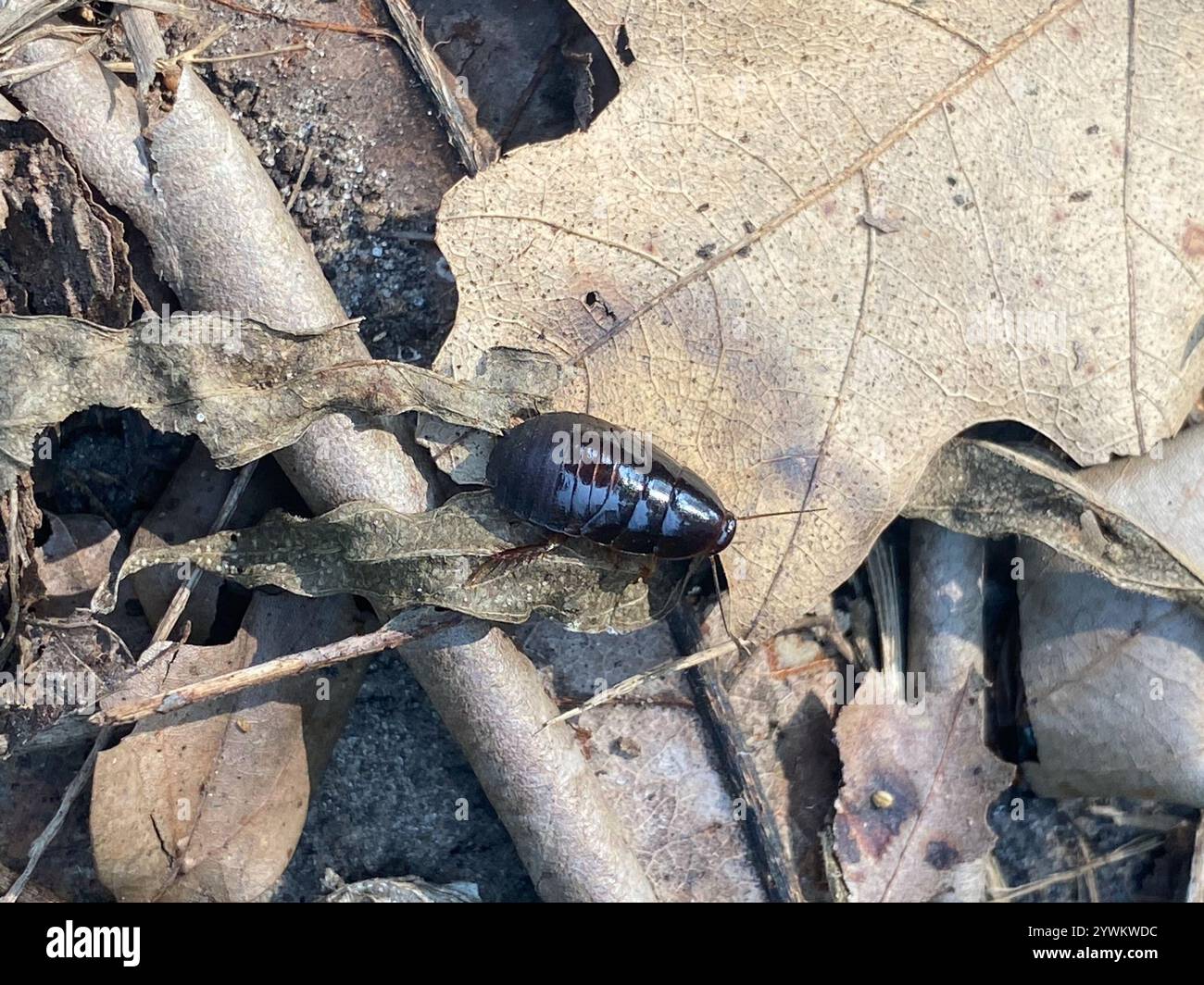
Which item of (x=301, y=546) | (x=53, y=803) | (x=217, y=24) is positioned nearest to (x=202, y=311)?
(x=301, y=546)

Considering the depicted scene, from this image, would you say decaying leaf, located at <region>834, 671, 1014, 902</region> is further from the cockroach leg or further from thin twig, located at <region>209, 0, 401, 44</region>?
thin twig, located at <region>209, 0, 401, 44</region>

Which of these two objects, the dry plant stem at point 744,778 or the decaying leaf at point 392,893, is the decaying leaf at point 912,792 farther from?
the decaying leaf at point 392,893

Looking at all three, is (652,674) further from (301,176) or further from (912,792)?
(301,176)

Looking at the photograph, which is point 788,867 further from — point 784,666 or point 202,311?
point 202,311

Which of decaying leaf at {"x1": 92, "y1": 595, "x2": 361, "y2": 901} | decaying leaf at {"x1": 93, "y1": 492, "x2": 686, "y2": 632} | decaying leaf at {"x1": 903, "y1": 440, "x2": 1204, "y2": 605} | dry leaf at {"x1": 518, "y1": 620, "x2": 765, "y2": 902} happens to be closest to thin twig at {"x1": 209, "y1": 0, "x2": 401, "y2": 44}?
decaying leaf at {"x1": 93, "y1": 492, "x2": 686, "y2": 632}

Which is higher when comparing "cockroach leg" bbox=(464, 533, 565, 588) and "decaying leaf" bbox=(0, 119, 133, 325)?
"decaying leaf" bbox=(0, 119, 133, 325)

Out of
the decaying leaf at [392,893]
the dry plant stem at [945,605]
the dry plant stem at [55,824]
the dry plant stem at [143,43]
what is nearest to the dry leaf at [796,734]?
the dry plant stem at [945,605]
